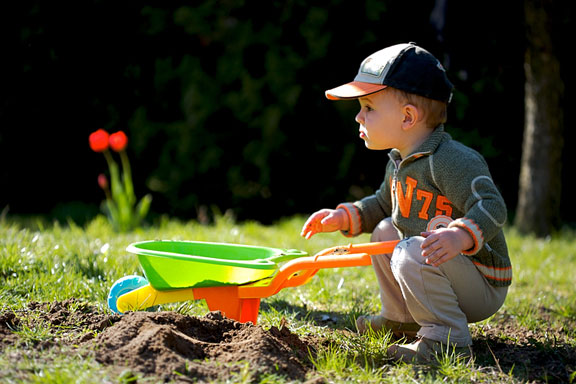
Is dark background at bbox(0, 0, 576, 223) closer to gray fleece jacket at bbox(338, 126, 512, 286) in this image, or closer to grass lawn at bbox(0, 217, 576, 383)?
grass lawn at bbox(0, 217, 576, 383)

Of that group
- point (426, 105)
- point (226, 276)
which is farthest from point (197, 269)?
point (426, 105)

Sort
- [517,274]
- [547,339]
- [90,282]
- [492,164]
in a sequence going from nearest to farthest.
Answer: [547,339] → [90,282] → [517,274] → [492,164]

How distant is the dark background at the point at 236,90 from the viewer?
230 inches

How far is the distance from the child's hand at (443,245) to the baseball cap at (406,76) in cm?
63

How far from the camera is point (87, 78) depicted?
6.36 metres

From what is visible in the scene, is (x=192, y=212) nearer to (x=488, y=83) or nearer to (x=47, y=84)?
(x=47, y=84)

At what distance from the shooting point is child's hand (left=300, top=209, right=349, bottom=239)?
9.58ft

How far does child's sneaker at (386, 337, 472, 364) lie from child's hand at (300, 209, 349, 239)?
0.64 metres

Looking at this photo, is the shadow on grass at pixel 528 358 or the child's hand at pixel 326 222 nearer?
the shadow on grass at pixel 528 358

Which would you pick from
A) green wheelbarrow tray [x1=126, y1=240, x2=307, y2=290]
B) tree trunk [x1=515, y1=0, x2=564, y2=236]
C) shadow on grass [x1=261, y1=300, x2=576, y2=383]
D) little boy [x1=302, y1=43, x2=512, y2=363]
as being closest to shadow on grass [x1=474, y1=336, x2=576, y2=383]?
shadow on grass [x1=261, y1=300, x2=576, y2=383]

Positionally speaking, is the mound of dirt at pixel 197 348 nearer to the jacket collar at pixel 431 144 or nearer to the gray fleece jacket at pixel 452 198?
the gray fleece jacket at pixel 452 198

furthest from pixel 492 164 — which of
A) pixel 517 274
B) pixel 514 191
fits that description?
pixel 517 274

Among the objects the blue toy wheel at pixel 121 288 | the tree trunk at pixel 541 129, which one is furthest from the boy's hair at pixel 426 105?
the tree trunk at pixel 541 129

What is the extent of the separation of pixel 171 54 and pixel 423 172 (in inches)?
167
